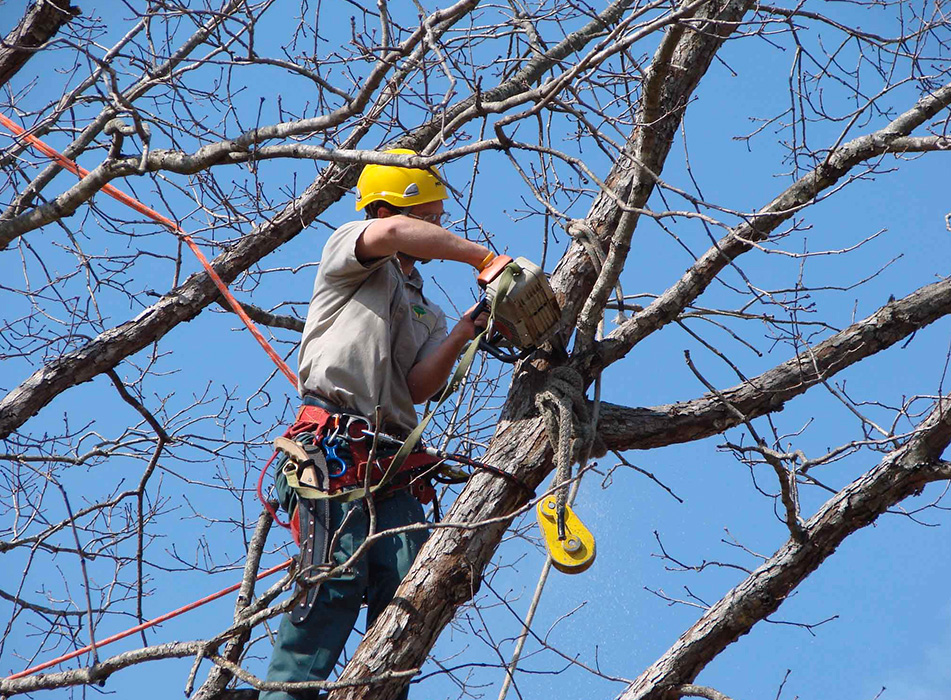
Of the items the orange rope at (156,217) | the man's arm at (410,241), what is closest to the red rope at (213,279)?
the orange rope at (156,217)

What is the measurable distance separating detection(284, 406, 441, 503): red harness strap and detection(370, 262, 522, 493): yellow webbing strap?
2.3 inches

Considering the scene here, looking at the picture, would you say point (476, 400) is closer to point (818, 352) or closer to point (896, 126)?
point (818, 352)

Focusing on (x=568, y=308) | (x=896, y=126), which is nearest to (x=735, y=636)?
(x=568, y=308)

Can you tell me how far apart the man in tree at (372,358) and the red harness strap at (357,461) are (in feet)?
0.06

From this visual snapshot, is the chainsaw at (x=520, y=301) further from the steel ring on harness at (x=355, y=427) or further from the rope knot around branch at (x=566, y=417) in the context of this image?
the steel ring on harness at (x=355, y=427)

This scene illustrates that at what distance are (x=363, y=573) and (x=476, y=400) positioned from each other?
2.46 meters

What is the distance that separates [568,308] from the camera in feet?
12.5

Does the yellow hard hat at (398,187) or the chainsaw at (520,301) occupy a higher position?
the yellow hard hat at (398,187)

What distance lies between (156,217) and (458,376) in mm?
1902

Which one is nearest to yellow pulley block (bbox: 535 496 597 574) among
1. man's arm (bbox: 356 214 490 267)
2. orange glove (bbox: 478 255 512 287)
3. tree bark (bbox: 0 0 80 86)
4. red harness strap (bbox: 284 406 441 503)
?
red harness strap (bbox: 284 406 441 503)

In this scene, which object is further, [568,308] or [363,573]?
[568,308]

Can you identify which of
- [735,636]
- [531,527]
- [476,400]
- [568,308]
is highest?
[476,400]

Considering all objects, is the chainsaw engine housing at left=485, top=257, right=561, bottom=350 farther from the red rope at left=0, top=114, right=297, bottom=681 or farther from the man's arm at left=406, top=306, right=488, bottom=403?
the red rope at left=0, top=114, right=297, bottom=681

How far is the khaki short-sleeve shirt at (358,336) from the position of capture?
137 inches
